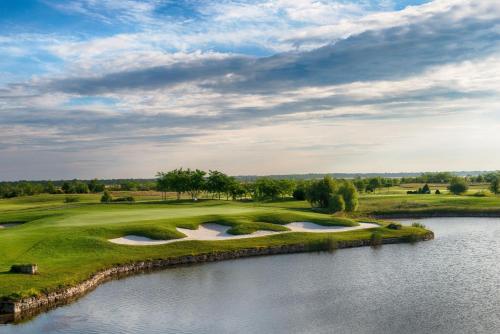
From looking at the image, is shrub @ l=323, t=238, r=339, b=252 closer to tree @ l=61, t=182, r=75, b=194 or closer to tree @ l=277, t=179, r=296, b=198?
tree @ l=277, t=179, r=296, b=198

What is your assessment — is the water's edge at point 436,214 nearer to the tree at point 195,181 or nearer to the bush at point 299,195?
the bush at point 299,195

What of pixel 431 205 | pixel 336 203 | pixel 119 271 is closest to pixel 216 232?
pixel 119 271

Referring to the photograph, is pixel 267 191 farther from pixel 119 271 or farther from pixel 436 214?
pixel 119 271

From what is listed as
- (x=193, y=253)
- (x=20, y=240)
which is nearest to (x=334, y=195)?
(x=193, y=253)

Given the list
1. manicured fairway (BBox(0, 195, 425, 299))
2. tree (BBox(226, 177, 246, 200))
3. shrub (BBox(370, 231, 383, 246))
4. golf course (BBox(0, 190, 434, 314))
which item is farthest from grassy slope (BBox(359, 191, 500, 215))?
tree (BBox(226, 177, 246, 200))

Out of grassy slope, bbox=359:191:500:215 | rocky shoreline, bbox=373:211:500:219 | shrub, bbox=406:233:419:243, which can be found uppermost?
grassy slope, bbox=359:191:500:215
